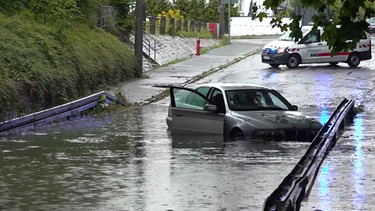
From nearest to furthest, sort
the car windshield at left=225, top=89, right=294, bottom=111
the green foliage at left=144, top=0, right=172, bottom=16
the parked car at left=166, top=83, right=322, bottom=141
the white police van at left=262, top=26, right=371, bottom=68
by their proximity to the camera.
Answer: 1. the parked car at left=166, top=83, right=322, bottom=141
2. the car windshield at left=225, top=89, right=294, bottom=111
3. the white police van at left=262, top=26, right=371, bottom=68
4. the green foliage at left=144, top=0, right=172, bottom=16

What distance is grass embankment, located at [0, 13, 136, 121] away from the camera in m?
23.9

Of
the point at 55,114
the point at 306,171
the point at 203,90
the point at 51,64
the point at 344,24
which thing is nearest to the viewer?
the point at 344,24

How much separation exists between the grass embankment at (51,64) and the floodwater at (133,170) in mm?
1754

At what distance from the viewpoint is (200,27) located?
205 ft

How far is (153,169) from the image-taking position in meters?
15.6

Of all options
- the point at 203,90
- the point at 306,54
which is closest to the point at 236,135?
the point at 203,90

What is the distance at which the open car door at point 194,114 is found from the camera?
2000cm

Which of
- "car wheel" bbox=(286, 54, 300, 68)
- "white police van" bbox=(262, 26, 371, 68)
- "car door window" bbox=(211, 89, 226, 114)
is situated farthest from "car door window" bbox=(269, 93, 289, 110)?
"car wheel" bbox=(286, 54, 300, 68)

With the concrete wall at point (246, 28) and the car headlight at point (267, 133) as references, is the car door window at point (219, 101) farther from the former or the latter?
the concrete wall at point (246, 28)

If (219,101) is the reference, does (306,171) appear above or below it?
below

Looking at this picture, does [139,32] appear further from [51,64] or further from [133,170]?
[133,170]

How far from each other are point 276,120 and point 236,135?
95cm

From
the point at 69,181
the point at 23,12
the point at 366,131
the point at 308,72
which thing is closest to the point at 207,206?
the point at 69,181

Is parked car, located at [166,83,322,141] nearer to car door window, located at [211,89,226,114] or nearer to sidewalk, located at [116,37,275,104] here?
car door window, located at [211,89,226,114]
